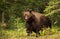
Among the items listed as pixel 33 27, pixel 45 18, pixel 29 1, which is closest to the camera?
pixel 33 27

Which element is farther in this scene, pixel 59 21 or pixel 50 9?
pixel 59 21

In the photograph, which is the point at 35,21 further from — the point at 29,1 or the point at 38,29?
the point at 29,1

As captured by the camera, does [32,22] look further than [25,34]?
No

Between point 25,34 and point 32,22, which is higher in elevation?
point 32,22

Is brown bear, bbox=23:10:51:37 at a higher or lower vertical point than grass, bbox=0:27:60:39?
higher

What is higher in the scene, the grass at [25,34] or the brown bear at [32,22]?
the brown bear at [32,22]

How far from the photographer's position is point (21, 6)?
15.3 metres

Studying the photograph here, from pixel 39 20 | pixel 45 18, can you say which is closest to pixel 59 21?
pixel 45 18

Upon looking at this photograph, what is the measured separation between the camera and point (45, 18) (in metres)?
12.7

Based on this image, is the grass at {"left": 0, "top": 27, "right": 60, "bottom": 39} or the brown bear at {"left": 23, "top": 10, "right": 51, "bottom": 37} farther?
the brown bear at {"left": 23, "top": 10, "right": 51, "bottom": 37}

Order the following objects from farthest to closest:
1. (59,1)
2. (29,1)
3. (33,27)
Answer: (29,1) < (33,27) < (59,1)

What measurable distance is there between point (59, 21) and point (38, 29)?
236 centimetres

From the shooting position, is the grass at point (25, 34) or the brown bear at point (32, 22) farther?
the brown bear at point (32, 22)

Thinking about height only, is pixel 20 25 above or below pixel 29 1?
A: below
